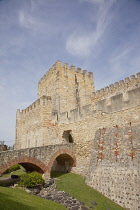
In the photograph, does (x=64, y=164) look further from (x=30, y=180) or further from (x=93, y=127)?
(x=30, y=180)

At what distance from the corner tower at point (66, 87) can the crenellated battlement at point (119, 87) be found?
3.42 ft

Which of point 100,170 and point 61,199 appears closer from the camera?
point 61,199

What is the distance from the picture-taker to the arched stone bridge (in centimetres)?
827

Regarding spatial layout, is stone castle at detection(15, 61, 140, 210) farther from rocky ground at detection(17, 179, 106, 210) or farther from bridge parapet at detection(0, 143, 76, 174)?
rocky ground at detection(17, 179, 106, 210)

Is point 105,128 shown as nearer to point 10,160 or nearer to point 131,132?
point 131,132

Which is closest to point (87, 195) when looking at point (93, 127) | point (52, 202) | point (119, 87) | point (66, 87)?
point (52, 202)

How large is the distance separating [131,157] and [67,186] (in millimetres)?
3773

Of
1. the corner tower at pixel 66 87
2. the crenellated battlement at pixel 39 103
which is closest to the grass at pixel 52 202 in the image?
the crenellated battlement at pixel 39 103

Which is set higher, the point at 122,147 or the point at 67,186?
the point at 122,147

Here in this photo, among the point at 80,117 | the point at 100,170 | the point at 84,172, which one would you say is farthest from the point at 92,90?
the point at 100,170

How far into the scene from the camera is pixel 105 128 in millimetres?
10227

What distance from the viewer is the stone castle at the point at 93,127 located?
23.5 feet

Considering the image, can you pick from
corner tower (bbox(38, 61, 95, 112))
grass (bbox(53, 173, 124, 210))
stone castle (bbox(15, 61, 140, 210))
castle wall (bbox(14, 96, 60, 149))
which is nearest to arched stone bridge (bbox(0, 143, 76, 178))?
stone castle (bbox(15, 61, 140, 210))

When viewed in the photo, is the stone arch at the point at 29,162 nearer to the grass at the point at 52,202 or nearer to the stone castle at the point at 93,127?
the grass at the point at 52,202
